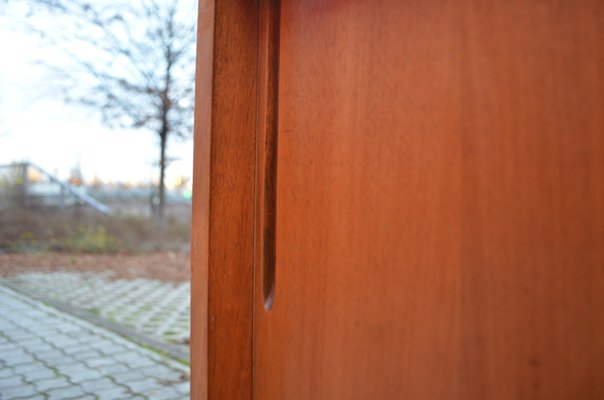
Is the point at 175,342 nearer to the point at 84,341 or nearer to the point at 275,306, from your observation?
the point at 84,341

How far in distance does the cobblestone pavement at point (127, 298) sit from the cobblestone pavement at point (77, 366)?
40 cm

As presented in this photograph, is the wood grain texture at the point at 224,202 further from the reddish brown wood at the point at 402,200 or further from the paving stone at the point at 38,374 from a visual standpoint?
the paving stone at the point at 38,374

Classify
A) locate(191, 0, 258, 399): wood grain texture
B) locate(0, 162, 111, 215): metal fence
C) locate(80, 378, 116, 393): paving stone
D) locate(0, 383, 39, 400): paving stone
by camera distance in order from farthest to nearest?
locate(0, 162, 111, 215): metal fence, locate(80, 378, 116, 393): paving stone, locate(0, 383, 39, 400): paving stone, locate(191, 0, 258, 399): wood grain texture

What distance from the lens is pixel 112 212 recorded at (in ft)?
41.6

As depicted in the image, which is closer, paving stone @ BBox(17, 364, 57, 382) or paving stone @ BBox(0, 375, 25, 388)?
paving stone @ BBox(0, 375, 25, 388)

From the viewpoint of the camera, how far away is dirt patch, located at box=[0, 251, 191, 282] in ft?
24.3

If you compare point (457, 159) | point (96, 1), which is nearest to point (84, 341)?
point (457, 159)

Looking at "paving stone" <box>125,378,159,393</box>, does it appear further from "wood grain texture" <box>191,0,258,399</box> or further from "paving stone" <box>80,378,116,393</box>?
"wood grain texture" <box>191,0,258,399</box>

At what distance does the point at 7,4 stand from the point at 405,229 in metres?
7.36

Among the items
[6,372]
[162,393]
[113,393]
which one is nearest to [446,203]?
[162,393]

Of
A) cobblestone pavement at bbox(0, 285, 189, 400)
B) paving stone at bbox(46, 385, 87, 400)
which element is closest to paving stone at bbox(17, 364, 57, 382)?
cobblestone pavement at bbox(0, 285, 189, 400)

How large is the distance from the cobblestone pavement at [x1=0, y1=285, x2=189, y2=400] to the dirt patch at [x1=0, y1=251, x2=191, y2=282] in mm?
3036

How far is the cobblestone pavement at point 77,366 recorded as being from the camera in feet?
8.95

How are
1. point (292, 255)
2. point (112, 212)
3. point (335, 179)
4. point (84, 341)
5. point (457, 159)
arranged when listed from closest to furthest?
point (457, 159), point (335, 179), point (292, 255), point (84, 341), point (112, 212)
